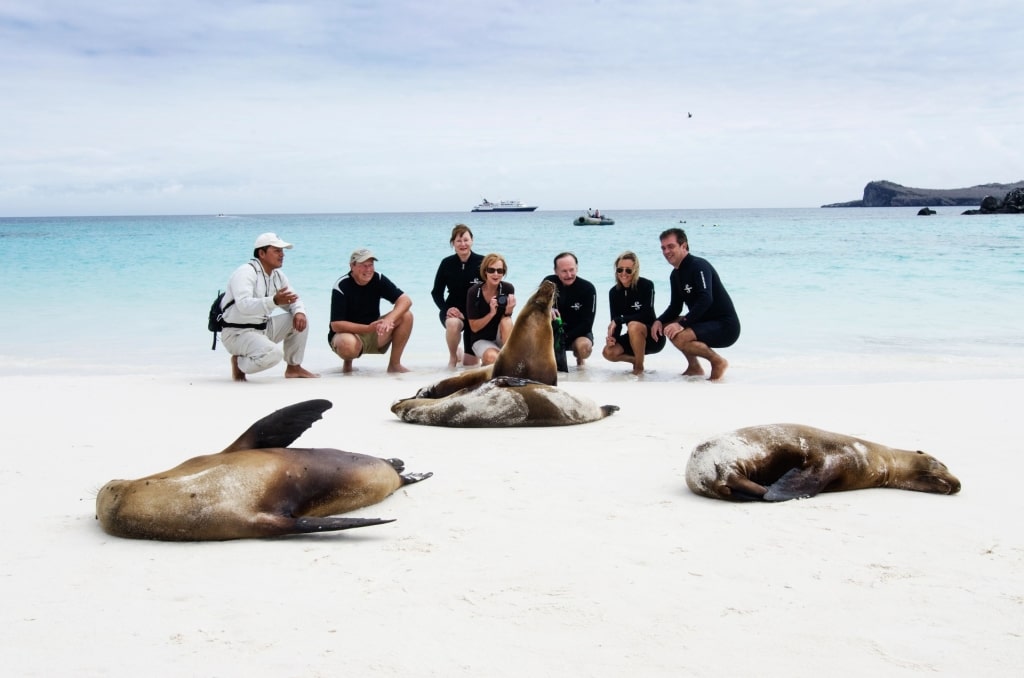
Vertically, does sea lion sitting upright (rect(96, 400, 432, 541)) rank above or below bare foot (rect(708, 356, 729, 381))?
above

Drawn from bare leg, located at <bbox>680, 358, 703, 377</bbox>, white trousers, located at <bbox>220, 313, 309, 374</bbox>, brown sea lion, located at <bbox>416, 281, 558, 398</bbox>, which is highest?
brown sea lion, located at <bbox>416, 281, 558, 398</bbox>

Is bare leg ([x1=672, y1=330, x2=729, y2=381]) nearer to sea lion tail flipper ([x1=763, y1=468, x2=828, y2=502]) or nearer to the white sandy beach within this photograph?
the white sandy beach

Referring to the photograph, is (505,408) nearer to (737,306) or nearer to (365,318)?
(365,318)

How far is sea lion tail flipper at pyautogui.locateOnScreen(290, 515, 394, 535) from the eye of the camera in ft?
A: 12.2

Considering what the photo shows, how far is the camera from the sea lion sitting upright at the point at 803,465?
4484 millimetres

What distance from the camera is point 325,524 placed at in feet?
12.2

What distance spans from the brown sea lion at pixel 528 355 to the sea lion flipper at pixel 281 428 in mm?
2688

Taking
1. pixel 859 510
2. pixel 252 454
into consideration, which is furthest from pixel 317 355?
pixel 859 510

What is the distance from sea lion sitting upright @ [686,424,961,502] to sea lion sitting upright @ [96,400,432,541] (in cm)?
158

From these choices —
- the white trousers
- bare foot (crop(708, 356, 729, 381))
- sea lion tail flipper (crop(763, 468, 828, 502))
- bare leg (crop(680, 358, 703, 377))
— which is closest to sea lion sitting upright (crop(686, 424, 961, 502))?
sea lion tail flipper (crop(763, 468, 828, 502))

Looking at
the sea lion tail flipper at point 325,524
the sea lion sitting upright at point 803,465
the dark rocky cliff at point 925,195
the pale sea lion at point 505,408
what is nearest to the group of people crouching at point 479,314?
the pale sea lion at point 505,408

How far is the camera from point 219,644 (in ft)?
9.32

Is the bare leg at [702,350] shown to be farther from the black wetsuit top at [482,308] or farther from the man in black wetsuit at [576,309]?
the black wetsuit top at [482,308]

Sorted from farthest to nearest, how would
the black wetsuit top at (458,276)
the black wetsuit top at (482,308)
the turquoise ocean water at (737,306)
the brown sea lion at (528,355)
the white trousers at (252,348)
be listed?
the turquoise ocean water at (737,306) → the black wetsuit top at (458,276) → the black wetsuit top at (482,308) → the white trousers at (252,348) → the brown sea lion at (528,355)
